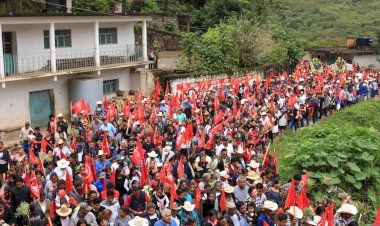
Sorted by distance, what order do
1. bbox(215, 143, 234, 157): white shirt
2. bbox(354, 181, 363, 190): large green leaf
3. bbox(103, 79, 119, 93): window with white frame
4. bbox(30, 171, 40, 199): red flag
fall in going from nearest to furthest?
bbox(30, 171, 40, 199): red flag → bbox(215, 143, 234, 157): white shirt → bbox(354, 181, 363, 190): large green leaf → bbox(103, 79, 119, 93): window with white frame

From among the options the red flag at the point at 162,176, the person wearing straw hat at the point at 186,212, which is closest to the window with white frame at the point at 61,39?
the red flag at the point at 162,176

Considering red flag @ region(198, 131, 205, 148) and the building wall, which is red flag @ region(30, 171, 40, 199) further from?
the building wall

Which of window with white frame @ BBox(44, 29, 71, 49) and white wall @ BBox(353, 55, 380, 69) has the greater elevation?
window with white frame @ BBox(44, 29, 71, 49)

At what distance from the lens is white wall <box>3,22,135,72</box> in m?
20.4

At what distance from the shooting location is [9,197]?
9.61 m

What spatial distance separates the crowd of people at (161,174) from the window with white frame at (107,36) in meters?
6.83

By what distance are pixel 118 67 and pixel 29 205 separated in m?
15.2

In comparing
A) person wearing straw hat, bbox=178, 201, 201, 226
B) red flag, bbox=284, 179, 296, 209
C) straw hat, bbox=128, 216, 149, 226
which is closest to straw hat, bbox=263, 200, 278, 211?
red flag, bbox=284, 179, 296, 209

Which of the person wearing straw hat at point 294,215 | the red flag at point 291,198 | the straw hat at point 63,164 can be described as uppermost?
the straw hat at point 63,164

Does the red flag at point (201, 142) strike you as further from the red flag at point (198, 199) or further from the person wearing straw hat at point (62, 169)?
the red flag at point (198, 199)

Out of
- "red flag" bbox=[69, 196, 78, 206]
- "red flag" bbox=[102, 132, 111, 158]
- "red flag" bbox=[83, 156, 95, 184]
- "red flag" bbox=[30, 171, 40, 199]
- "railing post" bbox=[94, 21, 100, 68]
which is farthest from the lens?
"railing post" bbox=[94, 21, 100, 68]

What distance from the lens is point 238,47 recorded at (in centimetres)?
2922

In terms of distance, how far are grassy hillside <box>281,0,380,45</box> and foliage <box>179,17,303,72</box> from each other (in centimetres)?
2766

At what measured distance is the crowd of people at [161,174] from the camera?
883 centimetres
